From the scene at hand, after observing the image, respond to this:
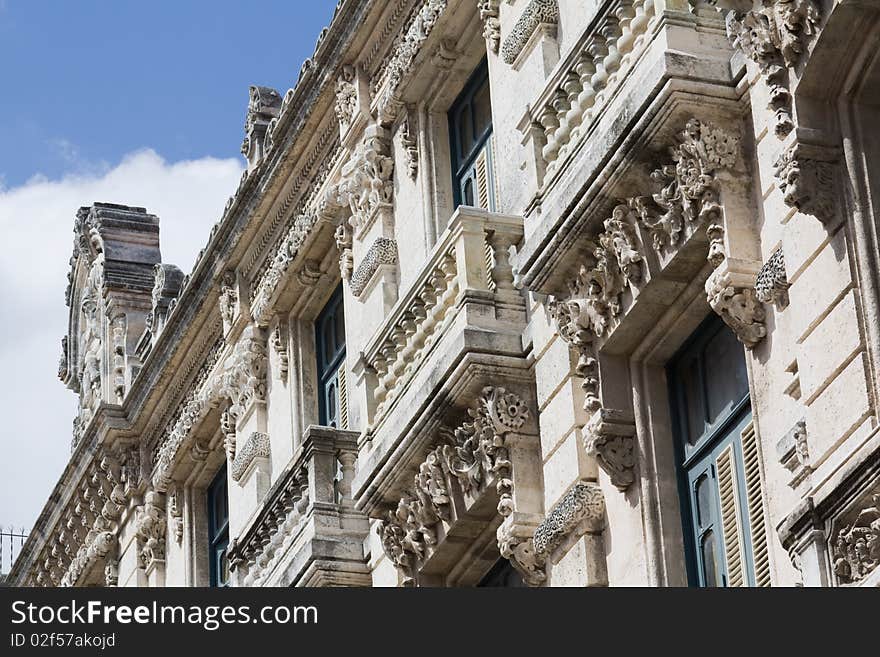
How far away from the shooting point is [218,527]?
2492 cm

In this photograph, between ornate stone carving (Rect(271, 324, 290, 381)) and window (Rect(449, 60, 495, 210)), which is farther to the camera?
ornate stone carving (Rect(271, 324, 290, 381))

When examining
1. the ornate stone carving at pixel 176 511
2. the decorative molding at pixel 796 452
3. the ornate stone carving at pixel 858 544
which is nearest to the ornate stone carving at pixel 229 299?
the ornate stone carving at pixel 176 511

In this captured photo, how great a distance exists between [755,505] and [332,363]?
894cm

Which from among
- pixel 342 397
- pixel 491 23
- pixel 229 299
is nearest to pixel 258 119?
pixel 229 299

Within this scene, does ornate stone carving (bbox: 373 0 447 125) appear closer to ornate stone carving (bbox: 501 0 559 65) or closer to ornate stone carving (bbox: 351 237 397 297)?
ornate stone carving (bbox: 351 237 397 297)

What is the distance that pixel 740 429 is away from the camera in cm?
1427

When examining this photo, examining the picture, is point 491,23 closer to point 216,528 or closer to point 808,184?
point 808,184

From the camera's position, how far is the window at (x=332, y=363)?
21.8m

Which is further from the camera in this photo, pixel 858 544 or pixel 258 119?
pixel 258 119

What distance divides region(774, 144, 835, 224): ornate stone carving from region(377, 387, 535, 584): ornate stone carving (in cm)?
412

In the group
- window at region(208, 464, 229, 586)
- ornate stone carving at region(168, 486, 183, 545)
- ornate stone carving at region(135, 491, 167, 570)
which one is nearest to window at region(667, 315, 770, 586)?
window at region(208, 464, 229, 586)

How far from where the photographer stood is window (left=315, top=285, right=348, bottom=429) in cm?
2184

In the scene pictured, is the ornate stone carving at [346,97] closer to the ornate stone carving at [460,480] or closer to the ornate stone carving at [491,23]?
the ornate stone carving at [491,23]

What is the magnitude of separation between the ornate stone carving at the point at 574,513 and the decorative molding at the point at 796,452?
2433mm
